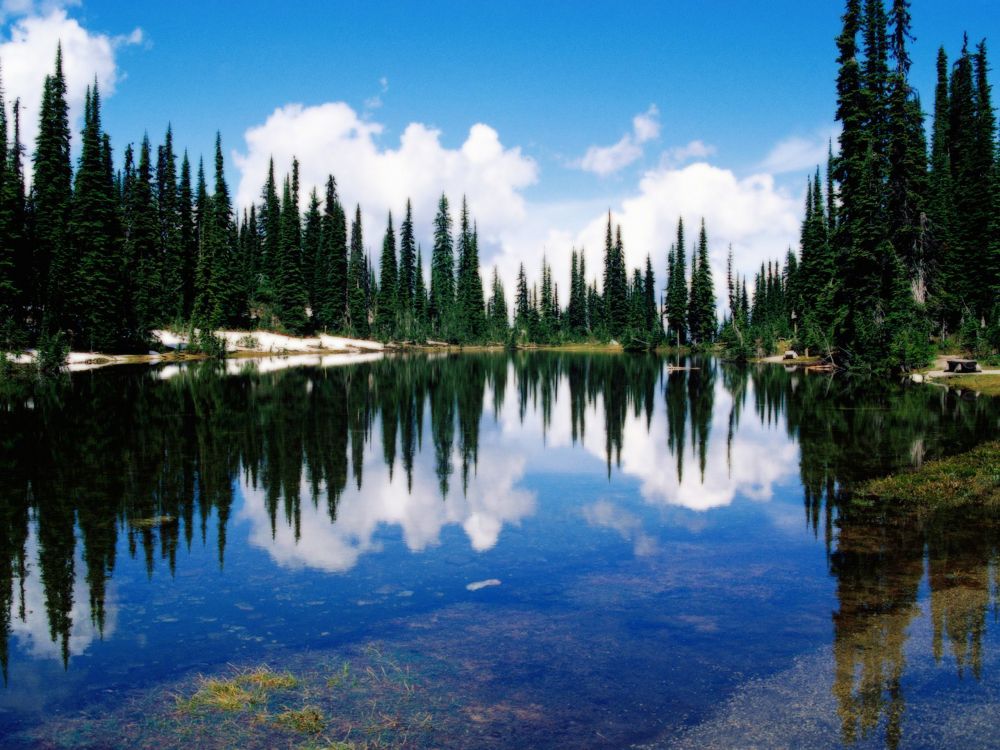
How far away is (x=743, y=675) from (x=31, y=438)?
22.5m

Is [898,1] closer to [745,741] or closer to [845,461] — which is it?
[845,461]

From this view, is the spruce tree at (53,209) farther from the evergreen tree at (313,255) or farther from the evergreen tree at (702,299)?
the evergreen tree at (702,299)

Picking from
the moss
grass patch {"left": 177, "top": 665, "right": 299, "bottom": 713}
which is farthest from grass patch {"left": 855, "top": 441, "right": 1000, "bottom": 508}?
grass patch {"left": 177, "top": 665, "right": 299, "bottom": 713}

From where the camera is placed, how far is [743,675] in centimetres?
776

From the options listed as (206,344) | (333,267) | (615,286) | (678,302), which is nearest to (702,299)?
(678,302)

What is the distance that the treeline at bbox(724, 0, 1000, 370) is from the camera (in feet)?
152

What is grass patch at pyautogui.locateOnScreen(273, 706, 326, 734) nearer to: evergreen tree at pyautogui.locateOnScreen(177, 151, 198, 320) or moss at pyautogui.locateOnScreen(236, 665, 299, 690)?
moss at pyautogui.locateOnScreen(236, 665, 299, 690)

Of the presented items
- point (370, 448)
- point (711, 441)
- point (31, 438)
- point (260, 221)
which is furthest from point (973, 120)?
point (260, 221)

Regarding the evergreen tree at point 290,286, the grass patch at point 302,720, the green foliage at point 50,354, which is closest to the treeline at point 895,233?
→ the grass patch at point 302,720

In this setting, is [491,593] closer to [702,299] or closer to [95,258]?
[95,258]

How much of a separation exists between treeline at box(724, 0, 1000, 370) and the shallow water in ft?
81.9

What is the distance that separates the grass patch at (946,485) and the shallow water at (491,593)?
914mm

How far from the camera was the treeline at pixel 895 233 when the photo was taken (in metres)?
46.2

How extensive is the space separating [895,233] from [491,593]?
153 ft
